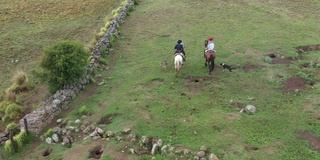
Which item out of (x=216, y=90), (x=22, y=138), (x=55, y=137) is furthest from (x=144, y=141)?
(x=22, y=138)

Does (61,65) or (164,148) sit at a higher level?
(61,65)

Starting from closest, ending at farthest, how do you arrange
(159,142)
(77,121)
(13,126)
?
1. (159,142)
2. (77,121)
3. (13,126)

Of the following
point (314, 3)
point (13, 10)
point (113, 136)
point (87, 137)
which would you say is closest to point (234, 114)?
point (113, 136)

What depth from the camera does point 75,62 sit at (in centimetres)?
1593

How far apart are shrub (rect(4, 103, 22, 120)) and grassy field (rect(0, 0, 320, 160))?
8.41 feet

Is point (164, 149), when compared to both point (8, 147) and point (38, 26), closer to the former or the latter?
point (8, 147)

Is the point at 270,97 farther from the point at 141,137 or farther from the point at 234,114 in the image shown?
the point at 141,137

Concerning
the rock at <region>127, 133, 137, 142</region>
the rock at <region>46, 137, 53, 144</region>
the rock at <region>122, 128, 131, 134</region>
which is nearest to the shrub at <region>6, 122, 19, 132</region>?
the rock at <region>46, 137, 53, 144</region>

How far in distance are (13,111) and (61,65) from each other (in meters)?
3.01

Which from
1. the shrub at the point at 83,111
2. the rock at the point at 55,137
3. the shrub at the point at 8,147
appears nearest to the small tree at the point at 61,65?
the shrub at the point at 83,111

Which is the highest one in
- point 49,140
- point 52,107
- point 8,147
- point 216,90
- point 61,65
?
point 61,65

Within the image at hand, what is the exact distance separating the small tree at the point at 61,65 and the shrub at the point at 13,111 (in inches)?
67.0

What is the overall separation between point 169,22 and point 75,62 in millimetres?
11193

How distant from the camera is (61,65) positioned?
15555 mm
